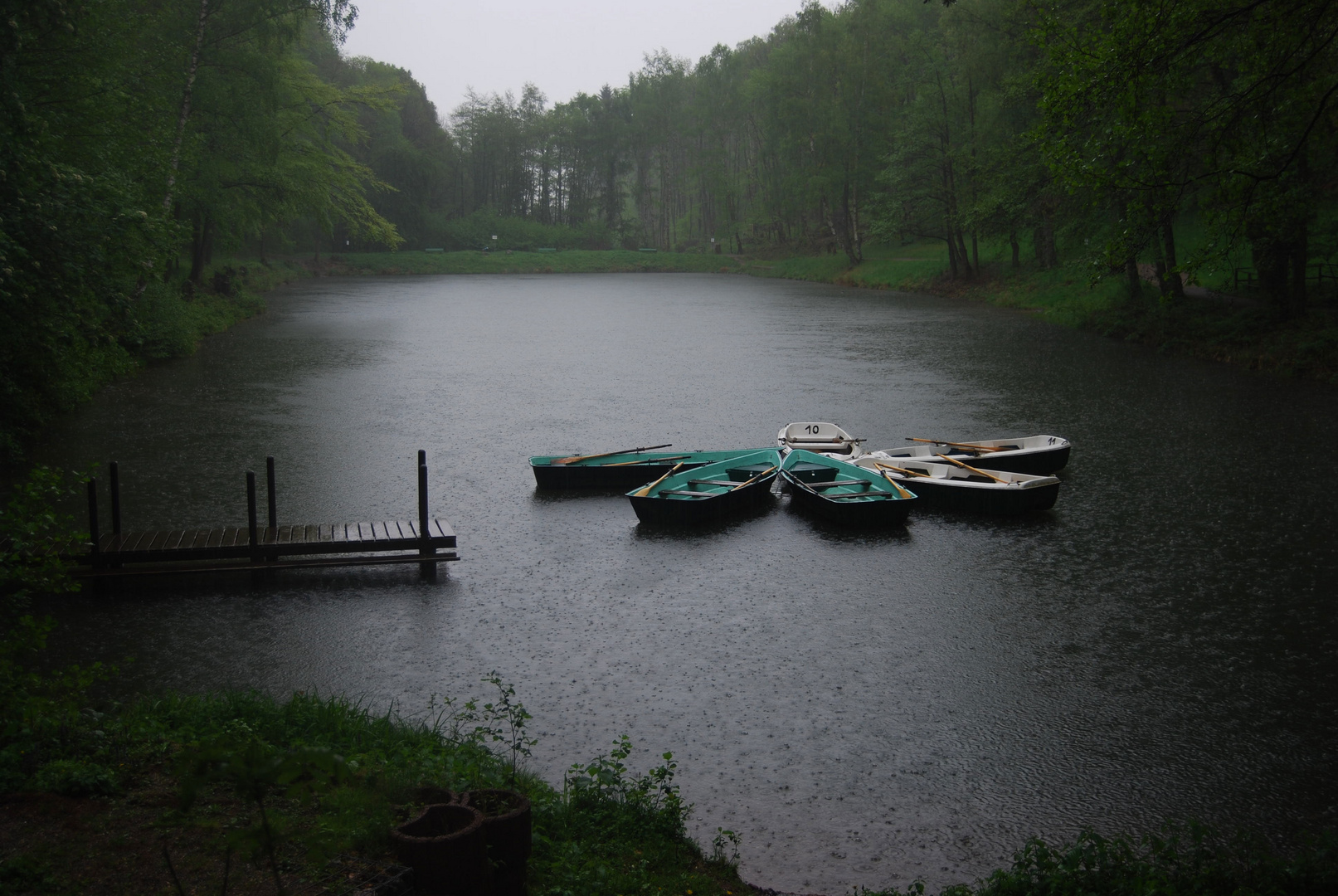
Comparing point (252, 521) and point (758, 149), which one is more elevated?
point (758, 149)

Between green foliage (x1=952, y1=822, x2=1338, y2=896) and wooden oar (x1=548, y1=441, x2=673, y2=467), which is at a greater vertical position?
wooden oar (x1=548, y1=441, x2=673, y2=467)

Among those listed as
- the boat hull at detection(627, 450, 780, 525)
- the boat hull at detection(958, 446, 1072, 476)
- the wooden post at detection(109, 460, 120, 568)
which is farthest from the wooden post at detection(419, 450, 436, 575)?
the boat hull at detection(958, 446, 1072, 476)

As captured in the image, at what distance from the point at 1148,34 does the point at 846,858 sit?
822 centimetres

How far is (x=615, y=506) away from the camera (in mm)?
15516

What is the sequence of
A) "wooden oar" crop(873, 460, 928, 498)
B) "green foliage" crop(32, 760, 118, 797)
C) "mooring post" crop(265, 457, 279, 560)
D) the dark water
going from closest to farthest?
1. "green foliage" crop(32, 760, 118, 797)
2. the dark water
3. "mooring post" crop(265, 457, 279, 560)
4. "wooden oar" crop(873, 460, 928, 498)

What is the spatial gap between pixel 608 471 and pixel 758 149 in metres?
78.4

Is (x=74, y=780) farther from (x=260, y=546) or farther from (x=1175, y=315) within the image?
(x=1175, y=315)

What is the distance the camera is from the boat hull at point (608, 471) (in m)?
16.1

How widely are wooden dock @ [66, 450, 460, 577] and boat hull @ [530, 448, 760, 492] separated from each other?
368 centimetres

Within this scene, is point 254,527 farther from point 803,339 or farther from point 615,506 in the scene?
point 803,339

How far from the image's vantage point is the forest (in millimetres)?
10727

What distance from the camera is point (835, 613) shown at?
11.1 meters

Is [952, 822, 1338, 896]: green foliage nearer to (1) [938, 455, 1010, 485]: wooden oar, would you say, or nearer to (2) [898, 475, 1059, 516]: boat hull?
(2) [898, 475, 1059, 516]: boat hull

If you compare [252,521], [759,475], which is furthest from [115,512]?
[759,475]
